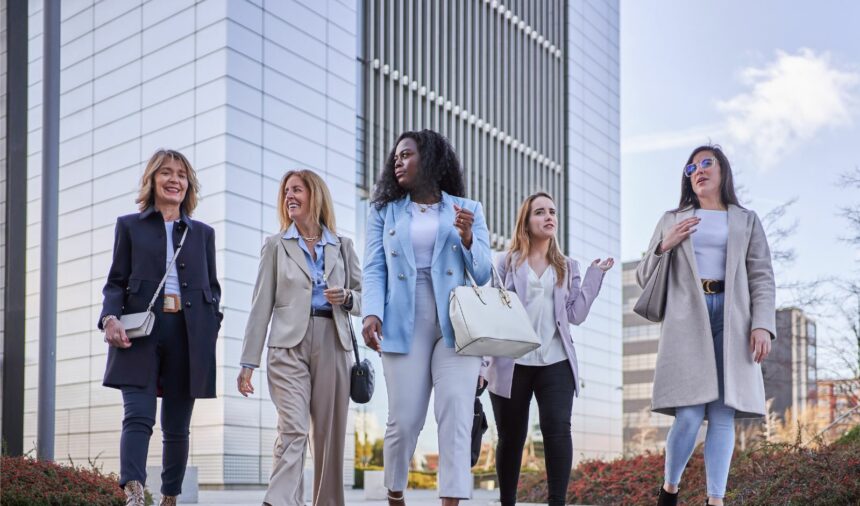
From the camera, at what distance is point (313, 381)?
6.23 meters

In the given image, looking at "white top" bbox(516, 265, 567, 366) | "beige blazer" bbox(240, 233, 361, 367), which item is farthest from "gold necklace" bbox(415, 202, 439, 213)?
"white top" bbox(516, 265, 567, 366)

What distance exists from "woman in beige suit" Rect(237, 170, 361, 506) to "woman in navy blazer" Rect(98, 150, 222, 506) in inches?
11.9

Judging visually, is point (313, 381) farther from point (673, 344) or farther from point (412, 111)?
point (412, 111)

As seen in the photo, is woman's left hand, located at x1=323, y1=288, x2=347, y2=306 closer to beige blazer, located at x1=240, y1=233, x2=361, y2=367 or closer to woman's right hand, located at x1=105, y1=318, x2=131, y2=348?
beige blazer, located at x1=240, y1=233, x2=361, y2=367

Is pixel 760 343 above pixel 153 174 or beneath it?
beneath

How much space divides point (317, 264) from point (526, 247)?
1527 mm

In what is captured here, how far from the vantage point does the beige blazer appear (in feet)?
20.2

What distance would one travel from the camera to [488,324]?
5.23 m

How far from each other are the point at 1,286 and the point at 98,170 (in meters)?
17.5

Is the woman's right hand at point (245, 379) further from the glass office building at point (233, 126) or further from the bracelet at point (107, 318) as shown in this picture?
the glass office building at point (233, 126)

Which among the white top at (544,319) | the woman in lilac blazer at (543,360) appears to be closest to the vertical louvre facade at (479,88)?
the woman in lilac blazer at (543,360)

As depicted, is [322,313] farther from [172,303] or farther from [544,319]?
[544,319]

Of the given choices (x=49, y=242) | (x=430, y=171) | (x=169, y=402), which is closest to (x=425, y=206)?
(x=430, y=171)

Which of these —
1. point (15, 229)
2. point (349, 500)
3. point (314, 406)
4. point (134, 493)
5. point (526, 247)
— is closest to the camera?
point (134, 493)
